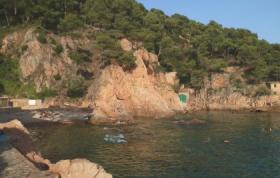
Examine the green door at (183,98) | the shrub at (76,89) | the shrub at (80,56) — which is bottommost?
the green door at (183,98)

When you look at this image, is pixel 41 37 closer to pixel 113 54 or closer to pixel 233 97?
pixel 113 54

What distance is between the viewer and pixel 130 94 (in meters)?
93.0

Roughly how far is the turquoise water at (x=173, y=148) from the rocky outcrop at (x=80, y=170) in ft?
30.9

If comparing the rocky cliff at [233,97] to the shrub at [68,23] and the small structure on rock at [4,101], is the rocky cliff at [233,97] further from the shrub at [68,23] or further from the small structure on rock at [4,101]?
the small structure on rock at [4,101]

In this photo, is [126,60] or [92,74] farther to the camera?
[92,74]

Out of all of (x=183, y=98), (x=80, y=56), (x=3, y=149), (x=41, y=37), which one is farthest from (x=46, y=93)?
(x=3, y=149)

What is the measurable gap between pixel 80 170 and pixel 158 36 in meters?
92.6

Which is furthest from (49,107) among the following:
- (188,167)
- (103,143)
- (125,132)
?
(188,167)

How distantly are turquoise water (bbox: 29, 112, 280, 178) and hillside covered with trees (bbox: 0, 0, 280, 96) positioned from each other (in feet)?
108

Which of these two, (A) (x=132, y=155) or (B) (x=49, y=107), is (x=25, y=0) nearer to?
(B) (x=49, y=107)

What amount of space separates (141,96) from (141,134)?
95.8ft

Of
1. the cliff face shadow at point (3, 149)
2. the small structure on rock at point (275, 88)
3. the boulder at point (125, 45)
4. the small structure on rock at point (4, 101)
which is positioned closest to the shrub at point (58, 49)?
the boulder at point (125, 45)

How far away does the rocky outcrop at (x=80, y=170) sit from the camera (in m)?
27.5

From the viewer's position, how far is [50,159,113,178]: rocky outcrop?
90.2ft
